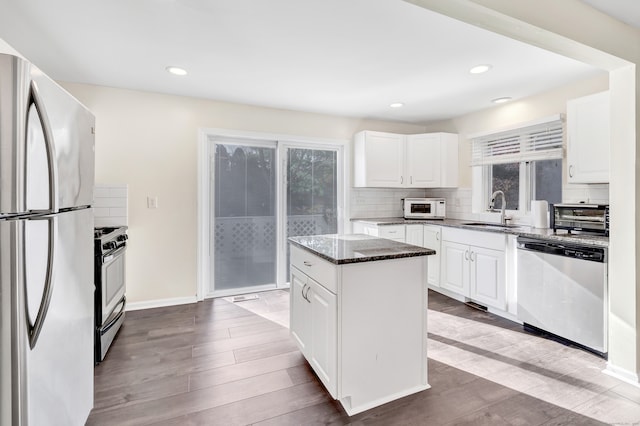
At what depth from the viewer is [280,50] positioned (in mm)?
2361

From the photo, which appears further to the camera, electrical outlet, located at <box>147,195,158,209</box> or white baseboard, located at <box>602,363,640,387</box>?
electrical outlet, located at <box>147,195,158,209</box>

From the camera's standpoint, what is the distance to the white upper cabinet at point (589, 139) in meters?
2.47

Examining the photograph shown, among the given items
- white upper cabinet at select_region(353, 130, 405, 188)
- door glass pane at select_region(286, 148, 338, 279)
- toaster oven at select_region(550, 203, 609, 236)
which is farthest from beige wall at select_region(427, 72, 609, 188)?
door glass pane at select_region(286, 148, 338, 279)

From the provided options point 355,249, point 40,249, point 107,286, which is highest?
point 40,249

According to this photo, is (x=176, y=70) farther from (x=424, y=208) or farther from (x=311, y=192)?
(x=424, y=208)

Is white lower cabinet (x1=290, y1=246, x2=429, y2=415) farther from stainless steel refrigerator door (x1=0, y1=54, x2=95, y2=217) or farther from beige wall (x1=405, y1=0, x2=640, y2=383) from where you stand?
beige wall (x1=405, y1=0, x2=640, y2=383)

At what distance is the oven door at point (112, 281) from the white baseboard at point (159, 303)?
47 centimetres

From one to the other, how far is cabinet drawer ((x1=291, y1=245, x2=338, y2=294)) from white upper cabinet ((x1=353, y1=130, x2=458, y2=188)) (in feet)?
7.05

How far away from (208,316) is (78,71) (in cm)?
258

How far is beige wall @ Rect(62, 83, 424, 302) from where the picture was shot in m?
3.14

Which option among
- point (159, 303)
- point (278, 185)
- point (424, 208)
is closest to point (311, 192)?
point (278, 185)

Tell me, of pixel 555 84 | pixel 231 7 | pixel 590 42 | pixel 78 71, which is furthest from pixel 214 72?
pixel 555 84

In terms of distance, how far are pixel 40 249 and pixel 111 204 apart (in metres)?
2.40

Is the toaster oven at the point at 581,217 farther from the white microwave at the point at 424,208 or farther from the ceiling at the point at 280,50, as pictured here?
the white microwave at the point at 424,208
